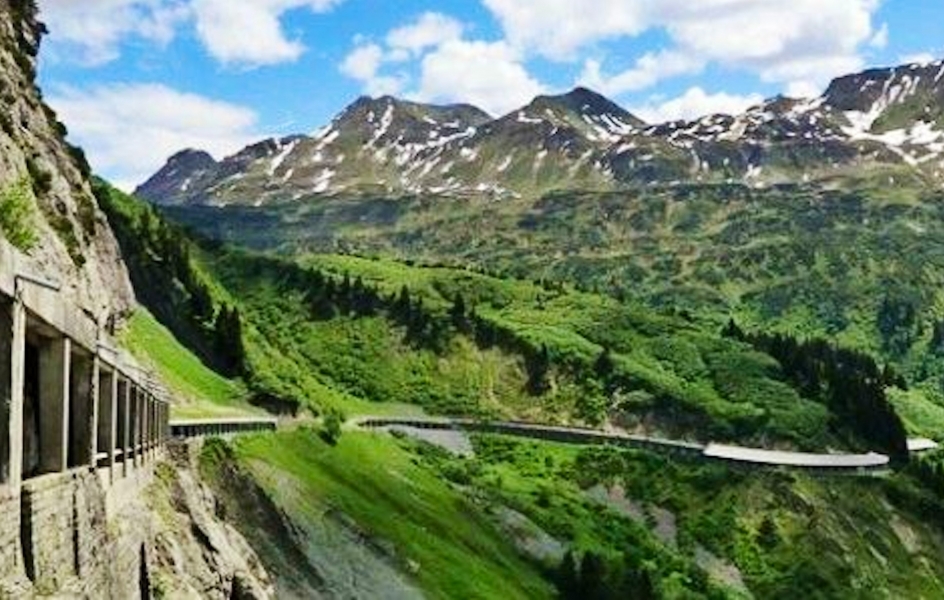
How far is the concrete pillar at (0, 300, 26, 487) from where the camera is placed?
23.8 metres

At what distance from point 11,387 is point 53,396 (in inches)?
205

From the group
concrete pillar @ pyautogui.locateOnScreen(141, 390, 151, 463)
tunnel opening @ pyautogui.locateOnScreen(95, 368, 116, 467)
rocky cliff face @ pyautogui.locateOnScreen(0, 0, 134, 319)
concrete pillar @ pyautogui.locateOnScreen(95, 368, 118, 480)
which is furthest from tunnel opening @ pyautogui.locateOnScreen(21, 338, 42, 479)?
rocky cliff face @ pyautogui.locateOnScreen(0, 0, 134, 319)

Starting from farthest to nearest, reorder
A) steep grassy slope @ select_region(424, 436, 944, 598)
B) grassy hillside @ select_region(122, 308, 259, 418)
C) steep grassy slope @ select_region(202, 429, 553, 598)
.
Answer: steep grassy slope @ select_region(424, 436, 944, 598) < grassy hillside @ select_region(122, 308, 259, 418) < steep grassy slope @ select_region(202, 429, 553, 598)

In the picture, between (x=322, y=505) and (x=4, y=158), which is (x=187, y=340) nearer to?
(x=322, y=505)

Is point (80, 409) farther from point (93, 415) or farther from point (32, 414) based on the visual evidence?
point (32, 414)

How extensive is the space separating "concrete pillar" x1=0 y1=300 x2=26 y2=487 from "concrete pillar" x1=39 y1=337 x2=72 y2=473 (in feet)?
15.5

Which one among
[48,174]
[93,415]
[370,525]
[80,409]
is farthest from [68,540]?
[370,525]

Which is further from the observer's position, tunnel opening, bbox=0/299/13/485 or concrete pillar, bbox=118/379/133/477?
concrete pillar, bbox=118/379/133/477

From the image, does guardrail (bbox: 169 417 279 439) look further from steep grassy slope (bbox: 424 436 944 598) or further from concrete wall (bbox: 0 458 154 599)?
concrete wall (bbox: 0 458 154 599)

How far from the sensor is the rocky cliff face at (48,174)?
84562mm

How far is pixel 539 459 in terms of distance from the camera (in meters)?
199

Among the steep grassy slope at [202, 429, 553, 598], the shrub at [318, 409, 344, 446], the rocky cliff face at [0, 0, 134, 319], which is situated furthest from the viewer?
the shrub at [318, 409, 344, 446]

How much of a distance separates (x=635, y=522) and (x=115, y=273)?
245 feet

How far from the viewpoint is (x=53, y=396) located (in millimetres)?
29391
